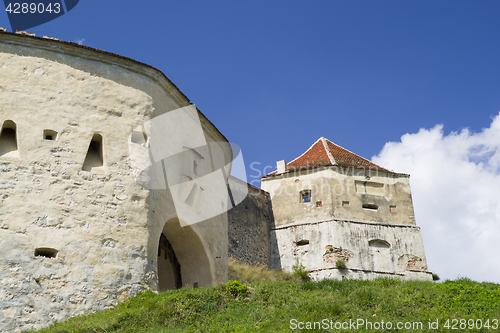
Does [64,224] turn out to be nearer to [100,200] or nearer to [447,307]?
[100,200]

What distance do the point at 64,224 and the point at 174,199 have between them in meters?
3.34

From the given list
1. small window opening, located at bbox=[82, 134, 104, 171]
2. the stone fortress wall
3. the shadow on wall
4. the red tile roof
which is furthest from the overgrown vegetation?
small window opening, located at bbox=[82, 134, 104, 171]

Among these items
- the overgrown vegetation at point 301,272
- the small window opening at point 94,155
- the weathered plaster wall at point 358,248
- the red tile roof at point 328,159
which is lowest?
the overgrown vegetation at point 301,272

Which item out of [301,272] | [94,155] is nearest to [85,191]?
[94,155]

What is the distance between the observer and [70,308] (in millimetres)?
12078

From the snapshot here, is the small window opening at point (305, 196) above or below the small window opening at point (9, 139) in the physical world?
above

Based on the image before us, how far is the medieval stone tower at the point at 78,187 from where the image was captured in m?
12.1

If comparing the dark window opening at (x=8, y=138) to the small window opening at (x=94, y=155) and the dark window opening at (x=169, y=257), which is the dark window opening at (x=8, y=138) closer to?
the small window opening at (x=94, y=155)

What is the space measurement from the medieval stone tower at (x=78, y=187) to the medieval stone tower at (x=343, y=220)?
34.7 ft

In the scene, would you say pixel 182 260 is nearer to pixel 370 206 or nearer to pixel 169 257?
pixel 169 257

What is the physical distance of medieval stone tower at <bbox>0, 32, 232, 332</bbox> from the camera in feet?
39.9

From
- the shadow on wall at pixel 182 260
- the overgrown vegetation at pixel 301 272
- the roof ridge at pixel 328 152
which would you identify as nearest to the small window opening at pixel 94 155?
the shadow on wall at pixel 182 260

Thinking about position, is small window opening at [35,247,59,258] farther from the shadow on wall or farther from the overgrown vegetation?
the overgrown vegetation

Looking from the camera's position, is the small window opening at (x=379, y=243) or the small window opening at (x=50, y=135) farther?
the small window opening at (x=379, y=243)
